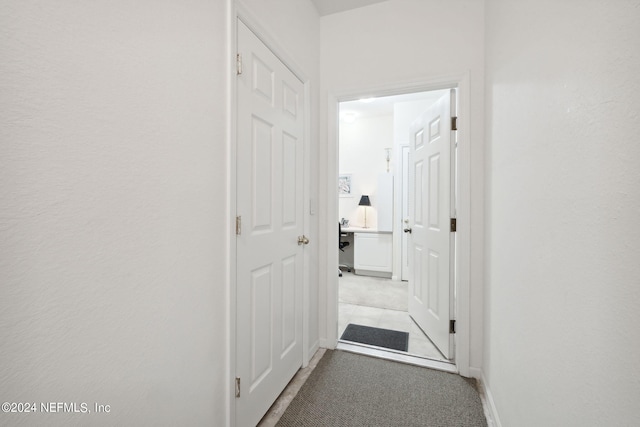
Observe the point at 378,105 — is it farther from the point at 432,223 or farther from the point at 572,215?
the point at 572,215

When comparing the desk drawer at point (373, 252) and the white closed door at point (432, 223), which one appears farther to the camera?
the desk drawer at point (373, 252)

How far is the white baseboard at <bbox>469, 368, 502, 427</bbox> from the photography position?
4.84 feet

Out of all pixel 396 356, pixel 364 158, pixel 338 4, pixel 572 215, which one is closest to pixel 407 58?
pixel 338 4

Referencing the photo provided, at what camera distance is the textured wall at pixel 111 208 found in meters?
0.59

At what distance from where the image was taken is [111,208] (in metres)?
0.77

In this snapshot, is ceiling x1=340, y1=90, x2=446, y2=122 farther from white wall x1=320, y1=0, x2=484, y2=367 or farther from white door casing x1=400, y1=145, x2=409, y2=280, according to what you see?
white wall x1=320, y1=0, x2=484, y2=367

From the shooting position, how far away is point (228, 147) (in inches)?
48.9

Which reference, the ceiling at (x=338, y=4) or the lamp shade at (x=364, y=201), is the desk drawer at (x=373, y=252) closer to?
the lamp shade at (x=364, y=201)

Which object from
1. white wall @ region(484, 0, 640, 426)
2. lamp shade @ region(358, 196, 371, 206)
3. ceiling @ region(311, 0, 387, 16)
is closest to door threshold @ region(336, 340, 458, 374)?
white wall @ region(484, 0, 640, 426)

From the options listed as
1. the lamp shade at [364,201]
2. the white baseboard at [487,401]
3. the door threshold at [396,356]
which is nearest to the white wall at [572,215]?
the white baseboard at [487,401]

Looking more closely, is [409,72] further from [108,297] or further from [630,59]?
[108,297]

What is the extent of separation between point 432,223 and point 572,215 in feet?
5.71

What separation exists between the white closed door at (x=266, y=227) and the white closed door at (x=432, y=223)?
1.16 metres

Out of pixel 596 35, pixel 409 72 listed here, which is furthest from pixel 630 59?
pixel 409 72
